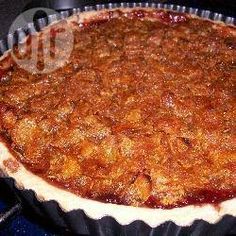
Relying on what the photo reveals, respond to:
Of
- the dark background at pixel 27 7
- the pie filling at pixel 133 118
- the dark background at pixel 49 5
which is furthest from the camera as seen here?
the dark background at pixel 49 5

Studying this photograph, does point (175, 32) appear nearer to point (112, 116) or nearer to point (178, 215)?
point (112, 116)

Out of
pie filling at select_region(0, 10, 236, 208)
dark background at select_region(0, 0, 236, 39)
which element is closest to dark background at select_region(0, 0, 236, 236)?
dark background at select_region(0, 0, 236, 39)

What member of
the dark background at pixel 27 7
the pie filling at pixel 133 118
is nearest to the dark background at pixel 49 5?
the dark background at pixel 27 7

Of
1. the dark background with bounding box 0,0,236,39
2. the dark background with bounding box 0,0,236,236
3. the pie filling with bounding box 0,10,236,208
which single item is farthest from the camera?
the dark background with bounding box 0,0,236,39

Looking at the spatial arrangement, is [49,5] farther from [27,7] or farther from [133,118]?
[133,118]

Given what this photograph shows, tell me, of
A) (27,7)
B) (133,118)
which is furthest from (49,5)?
(133,118)

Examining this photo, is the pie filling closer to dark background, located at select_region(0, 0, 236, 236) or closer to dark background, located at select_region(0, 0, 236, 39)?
dark background, located at select_region(0, 0, 236, 236)

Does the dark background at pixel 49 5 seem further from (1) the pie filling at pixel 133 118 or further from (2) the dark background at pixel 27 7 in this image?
(1) the pie filling at pixel 133 118
